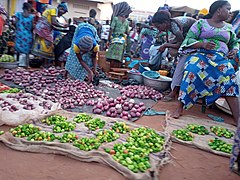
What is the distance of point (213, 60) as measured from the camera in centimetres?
370

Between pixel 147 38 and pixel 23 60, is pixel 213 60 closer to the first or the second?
pixel 23 60

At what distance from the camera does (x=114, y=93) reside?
5039 millimetres

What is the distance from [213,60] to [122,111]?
1571 millimetres

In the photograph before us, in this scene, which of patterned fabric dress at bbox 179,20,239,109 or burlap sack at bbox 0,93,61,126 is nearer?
burlap sack at bbox 0,93,61,126

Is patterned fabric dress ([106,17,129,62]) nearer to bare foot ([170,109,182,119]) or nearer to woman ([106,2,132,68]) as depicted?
woman ([106,2,132,68])

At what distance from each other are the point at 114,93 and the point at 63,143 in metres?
2.52

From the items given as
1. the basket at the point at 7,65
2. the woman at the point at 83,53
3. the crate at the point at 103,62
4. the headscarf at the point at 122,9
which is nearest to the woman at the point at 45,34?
the basket at the point at 7,65

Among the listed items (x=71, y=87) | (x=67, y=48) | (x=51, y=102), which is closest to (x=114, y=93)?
(x=71, y=87)

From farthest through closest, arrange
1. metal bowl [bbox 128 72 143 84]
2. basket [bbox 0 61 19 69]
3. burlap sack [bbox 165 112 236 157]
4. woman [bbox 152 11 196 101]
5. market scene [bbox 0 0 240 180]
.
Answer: basket [bbox 0 61 19 69] < metal bowl [bbox 128 72 143 84] < woman [bbox 152 11 196 101] < burlap sack [bbox 165 112 236 157] < market scene [bbox 0 0 240 180]

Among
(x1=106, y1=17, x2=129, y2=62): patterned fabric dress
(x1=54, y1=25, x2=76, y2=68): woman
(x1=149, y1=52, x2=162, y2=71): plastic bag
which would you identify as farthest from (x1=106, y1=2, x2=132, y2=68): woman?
(x1=54, y1=25, x2=76, y2=68): woman

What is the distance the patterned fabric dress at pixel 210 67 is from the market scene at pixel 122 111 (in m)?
0.01

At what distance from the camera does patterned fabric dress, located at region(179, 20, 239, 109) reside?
144 inches

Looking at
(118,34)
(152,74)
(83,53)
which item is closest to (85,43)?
(83,53)

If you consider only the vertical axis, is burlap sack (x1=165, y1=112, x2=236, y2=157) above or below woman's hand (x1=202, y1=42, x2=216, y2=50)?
below
